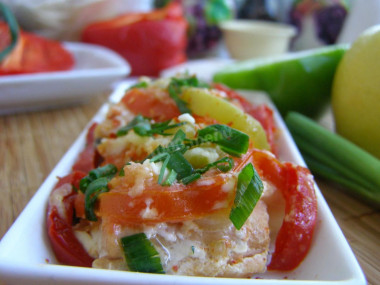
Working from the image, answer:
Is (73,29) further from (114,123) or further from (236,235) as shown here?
(236,235)

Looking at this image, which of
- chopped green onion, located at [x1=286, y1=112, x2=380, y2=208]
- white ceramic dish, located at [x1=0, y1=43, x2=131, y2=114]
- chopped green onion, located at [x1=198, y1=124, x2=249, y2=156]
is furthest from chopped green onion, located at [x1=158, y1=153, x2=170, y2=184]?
white ceramic dish, located at [x1=0, y1=43, x2=131, y2=114]

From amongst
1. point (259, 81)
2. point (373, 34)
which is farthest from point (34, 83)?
point (373, 34)

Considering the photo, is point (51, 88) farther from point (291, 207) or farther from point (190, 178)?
point (291, 207)

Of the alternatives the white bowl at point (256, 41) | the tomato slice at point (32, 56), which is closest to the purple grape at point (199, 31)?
Answer: the white bowl at point (256, 41)

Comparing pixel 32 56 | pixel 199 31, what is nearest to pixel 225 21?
pixel 199 31

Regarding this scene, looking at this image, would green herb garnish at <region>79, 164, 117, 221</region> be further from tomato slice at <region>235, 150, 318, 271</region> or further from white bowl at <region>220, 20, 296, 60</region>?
white bowl at <region>220, 20, 296, 60</region>

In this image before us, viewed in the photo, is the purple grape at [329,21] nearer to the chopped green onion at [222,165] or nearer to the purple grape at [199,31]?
the purple grape at [199,31]
